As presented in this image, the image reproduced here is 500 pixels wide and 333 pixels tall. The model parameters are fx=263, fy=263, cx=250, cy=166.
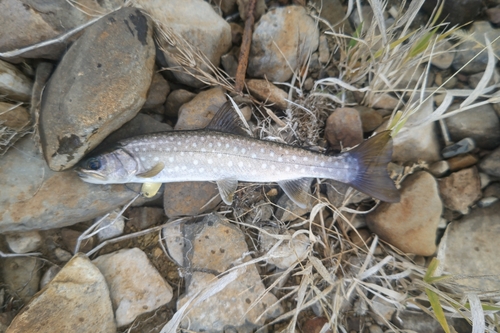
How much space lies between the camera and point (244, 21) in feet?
10.2

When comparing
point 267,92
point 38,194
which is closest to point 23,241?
point 38,194

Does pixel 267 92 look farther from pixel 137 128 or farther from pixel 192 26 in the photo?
pixel 137 128

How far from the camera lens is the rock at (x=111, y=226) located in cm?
299

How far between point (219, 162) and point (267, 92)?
98 centimetres

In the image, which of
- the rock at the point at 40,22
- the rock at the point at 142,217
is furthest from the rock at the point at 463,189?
the rock at the point at 40,22

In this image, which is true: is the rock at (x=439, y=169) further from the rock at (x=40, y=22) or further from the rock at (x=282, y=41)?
the rock at (x=40, y=22)

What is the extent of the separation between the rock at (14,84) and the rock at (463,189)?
441 centimetres

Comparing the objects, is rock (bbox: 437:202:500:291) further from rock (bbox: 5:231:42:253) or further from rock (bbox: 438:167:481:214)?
rock (bbox: 5:231:42:253)

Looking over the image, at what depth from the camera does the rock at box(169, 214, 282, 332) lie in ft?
8.69

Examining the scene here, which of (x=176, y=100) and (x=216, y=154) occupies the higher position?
(x=176, y=100)

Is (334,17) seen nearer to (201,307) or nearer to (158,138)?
(158,138)

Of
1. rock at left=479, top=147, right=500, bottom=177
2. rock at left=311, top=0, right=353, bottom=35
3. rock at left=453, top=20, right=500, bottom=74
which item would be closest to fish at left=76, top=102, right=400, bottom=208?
rock at left=479, top=147, right=500, bottom=177

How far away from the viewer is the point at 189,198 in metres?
2.96

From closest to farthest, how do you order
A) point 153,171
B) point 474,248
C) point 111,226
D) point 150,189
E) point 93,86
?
1. point 93,86
2. point 474,248
3. point 153,171
4. point 150,189
5. point 111,226
